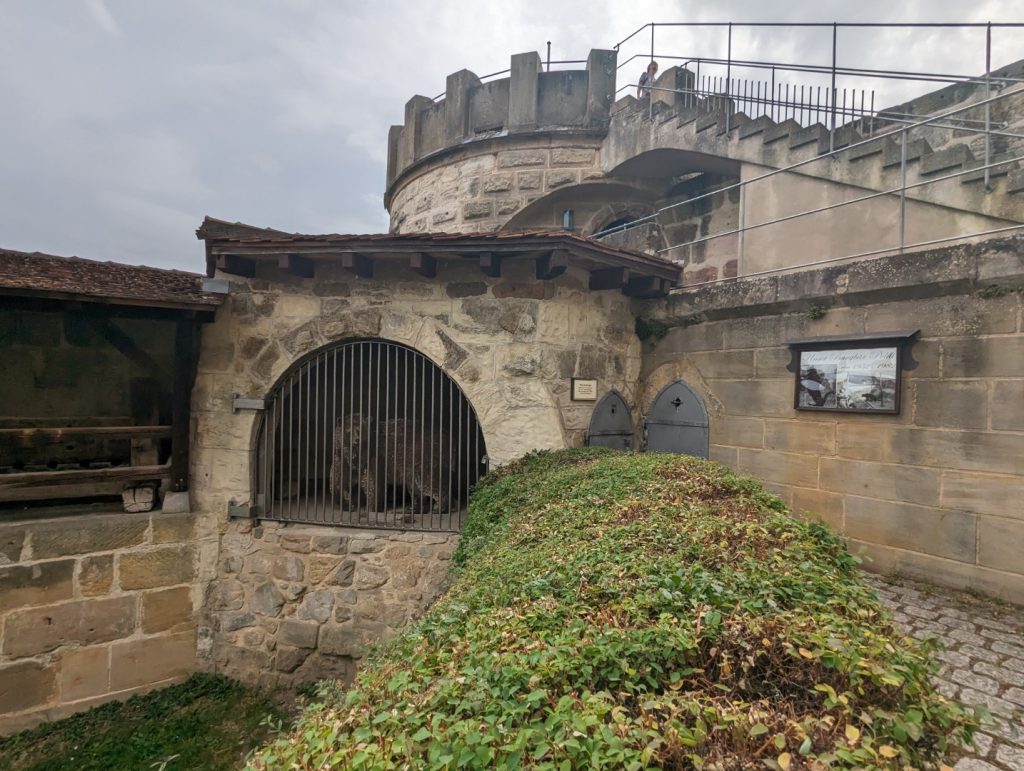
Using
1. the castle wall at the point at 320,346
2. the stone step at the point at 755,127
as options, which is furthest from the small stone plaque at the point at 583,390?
the stone step at the point at 755,127

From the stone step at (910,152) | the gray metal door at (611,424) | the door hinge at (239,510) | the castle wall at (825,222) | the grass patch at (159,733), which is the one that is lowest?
the grass patch at (159,733)

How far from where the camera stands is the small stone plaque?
4.78 m

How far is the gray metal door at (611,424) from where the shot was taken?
195 inches

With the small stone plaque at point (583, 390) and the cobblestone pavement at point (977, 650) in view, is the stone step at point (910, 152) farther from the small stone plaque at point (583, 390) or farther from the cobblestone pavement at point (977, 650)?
the cobblestone pavement at point (977, 650)

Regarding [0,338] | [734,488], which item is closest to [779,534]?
[734,488]

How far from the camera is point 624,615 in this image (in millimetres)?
1503

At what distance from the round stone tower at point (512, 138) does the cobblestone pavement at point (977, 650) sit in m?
6.80

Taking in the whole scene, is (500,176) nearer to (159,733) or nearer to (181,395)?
(181,395)

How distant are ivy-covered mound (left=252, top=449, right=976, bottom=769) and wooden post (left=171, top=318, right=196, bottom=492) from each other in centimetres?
381

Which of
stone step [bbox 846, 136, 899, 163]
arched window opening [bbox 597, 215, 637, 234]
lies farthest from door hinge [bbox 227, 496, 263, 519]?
stone step [bbox 846, 136, 899, 163]

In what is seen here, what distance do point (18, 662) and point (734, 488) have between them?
226 inches

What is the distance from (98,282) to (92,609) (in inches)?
111

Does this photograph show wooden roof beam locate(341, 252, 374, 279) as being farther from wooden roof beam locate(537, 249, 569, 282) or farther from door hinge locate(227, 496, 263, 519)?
door hinge locate(227, 496, 263, 519)

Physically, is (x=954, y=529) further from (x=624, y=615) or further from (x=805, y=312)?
(x=624, y=615)
